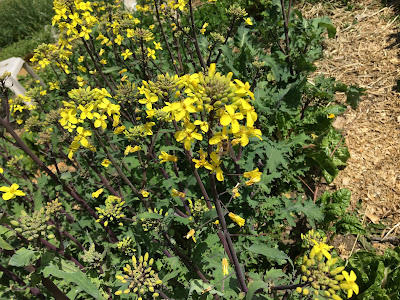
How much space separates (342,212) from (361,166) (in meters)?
1.17

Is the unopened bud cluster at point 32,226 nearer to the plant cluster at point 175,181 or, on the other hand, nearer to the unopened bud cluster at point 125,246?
the plant cluster at point 175,181

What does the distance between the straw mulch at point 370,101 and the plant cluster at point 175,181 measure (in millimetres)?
425

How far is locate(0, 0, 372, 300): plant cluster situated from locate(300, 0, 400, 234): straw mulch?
425mm

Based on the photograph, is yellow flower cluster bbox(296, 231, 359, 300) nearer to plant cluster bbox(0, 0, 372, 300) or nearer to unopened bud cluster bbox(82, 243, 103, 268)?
plant cluster bbox(0, 0, 372, 300)

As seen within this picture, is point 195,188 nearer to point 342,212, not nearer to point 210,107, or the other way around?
point 342,212

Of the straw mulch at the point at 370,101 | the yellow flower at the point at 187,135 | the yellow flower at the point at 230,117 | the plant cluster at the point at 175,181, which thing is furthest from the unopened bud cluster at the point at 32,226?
the straw mulch at the point at 370,101

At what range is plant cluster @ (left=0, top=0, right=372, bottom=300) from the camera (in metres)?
2.07

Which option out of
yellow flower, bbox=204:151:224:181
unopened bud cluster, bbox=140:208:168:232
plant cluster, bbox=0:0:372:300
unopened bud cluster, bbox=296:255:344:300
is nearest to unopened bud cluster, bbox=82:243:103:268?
plant cluster, bbox=0:0:372:300

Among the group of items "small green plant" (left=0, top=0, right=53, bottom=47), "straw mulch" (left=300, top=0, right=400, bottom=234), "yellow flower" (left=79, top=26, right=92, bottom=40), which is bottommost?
"straw mulch" (left=300, top=0, right=400, bottom=234)

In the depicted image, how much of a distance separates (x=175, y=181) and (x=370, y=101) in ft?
14.4

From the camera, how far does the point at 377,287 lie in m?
3.31

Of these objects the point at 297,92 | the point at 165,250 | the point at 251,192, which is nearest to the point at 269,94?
the point at 297,92

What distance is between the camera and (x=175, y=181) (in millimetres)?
3555

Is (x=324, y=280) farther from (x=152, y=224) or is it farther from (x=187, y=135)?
(x=152, y=224)
